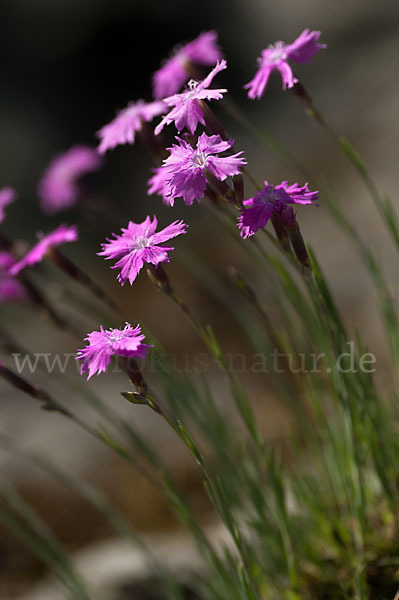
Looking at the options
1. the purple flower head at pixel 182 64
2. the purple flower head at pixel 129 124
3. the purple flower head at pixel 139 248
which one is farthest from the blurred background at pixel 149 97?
the purple flower head at pixel 139 248

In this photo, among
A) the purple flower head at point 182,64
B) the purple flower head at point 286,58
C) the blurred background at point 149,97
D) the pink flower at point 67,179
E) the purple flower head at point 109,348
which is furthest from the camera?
the blurred background at point 149,97

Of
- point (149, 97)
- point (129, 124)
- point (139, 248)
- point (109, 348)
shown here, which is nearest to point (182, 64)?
point (129, 124)

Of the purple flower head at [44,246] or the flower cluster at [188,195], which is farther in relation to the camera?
the purple flower head at [44,246]

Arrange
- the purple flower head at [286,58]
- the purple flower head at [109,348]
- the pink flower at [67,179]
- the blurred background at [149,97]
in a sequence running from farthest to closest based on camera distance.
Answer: the blurred background at [149,97], the pink flower at [67,179], the purple flower head at [286,58], the purple flower head at [109,348]

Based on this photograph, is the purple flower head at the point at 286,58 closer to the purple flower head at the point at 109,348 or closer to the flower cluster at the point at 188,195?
the flower cluster at the point at 188,195

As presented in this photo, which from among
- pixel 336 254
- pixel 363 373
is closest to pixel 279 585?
pixel 363 373

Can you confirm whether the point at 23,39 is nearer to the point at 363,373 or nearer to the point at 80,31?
the point at 80,31

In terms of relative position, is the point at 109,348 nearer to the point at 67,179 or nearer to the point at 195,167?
the point at 195,167
